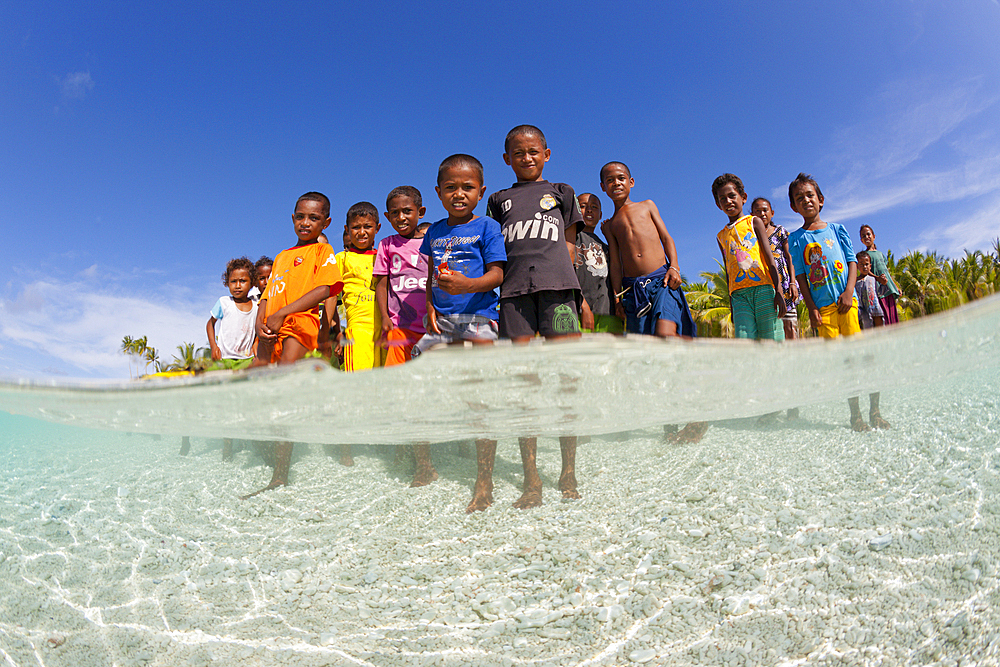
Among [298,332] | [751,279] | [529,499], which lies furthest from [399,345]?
A: [751,279]

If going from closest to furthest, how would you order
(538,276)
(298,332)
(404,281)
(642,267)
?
(538,276), (298,332), (404,281), (642,267)

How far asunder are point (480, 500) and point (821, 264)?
131 inches

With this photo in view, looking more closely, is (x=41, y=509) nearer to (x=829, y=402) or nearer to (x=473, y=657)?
(x=473, y=657)

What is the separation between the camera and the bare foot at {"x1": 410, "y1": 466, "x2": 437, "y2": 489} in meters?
2.64

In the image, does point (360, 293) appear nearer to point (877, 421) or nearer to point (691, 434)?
point (691, 434)

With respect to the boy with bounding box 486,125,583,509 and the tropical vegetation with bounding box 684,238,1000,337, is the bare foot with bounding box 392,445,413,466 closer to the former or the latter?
the boy with bounding box 486,125,583,509

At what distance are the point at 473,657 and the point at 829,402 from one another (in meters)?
2.82

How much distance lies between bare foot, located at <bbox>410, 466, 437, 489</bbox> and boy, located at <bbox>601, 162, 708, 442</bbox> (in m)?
1.56

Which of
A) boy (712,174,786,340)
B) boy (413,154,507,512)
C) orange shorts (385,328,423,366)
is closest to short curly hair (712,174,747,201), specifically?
boy (712,174,786,340)

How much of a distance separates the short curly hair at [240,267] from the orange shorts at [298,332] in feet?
6.44

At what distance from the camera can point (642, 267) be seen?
11.6 ft

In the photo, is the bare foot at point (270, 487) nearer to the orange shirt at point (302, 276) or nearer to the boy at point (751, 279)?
the orange shirt at point (302, 276)

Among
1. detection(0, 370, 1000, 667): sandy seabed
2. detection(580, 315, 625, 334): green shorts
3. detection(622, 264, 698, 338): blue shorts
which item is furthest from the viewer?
detection(580, 315, 625, 334): green shorts

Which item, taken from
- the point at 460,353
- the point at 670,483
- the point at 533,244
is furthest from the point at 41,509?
the point at 670,483
